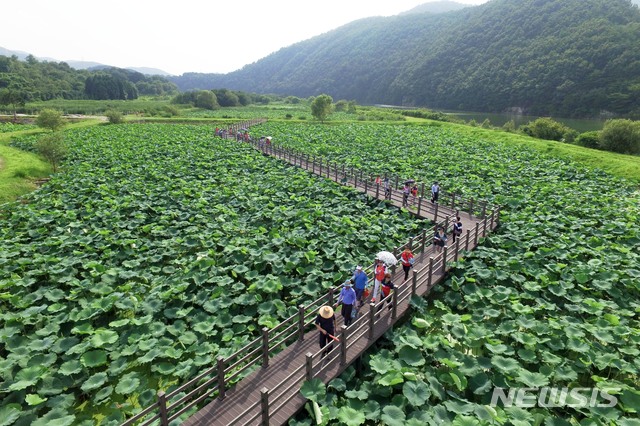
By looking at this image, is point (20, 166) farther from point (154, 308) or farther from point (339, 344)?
point (339, 344)

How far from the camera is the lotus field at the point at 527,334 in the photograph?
6.32 m

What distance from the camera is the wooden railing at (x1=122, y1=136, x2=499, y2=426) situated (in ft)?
19.3

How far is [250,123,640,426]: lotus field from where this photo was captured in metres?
6.32

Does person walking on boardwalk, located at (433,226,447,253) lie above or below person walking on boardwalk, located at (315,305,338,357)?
below

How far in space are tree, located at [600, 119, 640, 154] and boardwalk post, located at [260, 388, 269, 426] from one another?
39523 mm

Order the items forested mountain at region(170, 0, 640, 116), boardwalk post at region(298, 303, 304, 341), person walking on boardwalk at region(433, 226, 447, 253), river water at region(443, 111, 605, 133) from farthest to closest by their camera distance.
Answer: forested mountain at region(170, 0, 640, 116) → river water at region(443, 111, 605, 133) → person walking on boardwalk at region(433, 226, 447, 253) → boardwalk post at region(298, 303, 304, 341)

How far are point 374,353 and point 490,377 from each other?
2436 millimetres

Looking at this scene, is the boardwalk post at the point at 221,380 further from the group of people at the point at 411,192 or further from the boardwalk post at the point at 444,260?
the group of people at the point at 411,192

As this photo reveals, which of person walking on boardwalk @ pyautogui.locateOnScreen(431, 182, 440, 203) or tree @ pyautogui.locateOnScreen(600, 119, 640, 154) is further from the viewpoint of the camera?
tree @ pyautogui.locateOnScreen(600, 119, 640, 154)

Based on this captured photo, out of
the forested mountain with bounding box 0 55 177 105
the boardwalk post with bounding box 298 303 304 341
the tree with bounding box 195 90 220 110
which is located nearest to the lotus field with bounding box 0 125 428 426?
the boardwalk post with bounding box 298 303 304 341

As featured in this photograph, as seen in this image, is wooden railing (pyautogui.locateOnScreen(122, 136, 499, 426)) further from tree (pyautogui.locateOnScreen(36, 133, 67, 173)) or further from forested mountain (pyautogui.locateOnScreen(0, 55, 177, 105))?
forested mountain (pyautogui.locateOnScreen(0, 55, 177, 105))

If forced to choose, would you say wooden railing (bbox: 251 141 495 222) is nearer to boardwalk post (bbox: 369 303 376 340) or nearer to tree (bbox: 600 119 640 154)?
boardwalk post (bbox: 369 303 376 340)

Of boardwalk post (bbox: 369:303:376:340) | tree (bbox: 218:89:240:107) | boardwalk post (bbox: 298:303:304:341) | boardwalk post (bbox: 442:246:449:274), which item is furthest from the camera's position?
tree (bbox: 218:89:240:107)

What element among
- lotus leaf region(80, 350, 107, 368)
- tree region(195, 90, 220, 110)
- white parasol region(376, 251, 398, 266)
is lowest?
lotus leaf region(80, 350, 107, 368)
